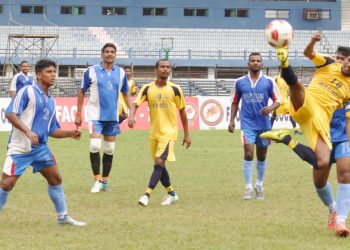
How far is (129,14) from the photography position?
5903 cm

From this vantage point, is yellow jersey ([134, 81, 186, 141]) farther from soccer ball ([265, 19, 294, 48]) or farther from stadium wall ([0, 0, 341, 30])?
stadium wall ([0, 0, 341, 30])

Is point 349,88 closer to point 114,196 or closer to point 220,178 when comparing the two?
point 114,196

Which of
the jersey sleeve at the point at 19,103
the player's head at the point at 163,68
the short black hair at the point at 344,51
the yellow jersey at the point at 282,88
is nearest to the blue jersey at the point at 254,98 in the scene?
the player's head at the point at 163,68

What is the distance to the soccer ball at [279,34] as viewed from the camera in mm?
7867

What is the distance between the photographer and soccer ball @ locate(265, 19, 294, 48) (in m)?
7.87

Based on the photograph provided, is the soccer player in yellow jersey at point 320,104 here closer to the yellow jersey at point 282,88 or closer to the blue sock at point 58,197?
the blue sock at point 58,197

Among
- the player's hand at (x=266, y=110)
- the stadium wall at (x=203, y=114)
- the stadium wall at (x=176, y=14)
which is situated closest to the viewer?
the player's hand at (x=266, y=110)

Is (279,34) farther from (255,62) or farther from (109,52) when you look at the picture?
(109,52)

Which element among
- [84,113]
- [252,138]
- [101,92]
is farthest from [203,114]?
[252,138]

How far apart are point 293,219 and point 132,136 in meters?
16.2

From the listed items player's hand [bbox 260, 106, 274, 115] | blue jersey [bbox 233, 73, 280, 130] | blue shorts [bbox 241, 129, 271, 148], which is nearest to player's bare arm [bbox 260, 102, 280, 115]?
player's hand [bbox 260, 106, 274, 115]

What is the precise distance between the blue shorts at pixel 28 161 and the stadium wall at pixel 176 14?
4825 centimetres

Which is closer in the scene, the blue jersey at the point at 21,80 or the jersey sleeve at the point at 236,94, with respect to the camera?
the jersey sleeve at the point at 236,94

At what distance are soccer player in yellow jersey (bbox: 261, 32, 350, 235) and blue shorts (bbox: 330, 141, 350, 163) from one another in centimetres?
13
